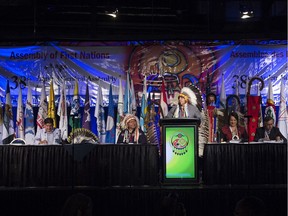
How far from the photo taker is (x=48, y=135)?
7.45 meters

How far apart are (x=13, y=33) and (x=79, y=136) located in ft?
7.95

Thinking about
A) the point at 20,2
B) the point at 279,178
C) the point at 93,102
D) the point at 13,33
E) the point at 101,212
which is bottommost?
the point at 101,212

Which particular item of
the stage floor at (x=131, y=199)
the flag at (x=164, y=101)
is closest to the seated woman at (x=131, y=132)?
the flag at (x=164, y=101)

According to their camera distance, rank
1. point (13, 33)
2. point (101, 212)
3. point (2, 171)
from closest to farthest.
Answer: point (101, 212), point (2, 171), point (13, 33)

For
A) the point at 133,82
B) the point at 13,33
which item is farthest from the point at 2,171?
the point at 13,33

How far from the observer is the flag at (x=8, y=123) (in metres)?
7.50

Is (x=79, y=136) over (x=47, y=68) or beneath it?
beneath

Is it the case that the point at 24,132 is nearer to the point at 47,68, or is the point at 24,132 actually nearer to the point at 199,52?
the point at 47,68

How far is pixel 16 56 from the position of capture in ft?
25.8

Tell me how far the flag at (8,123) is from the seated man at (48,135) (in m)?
0.41

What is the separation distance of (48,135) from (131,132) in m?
1.27

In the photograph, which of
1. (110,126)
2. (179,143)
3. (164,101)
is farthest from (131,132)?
(179,143)

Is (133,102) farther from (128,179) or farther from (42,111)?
(128,179)

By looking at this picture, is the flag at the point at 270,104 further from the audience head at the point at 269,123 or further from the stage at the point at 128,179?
the stage at the point at 128,179
